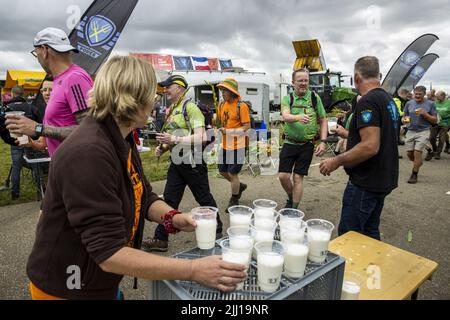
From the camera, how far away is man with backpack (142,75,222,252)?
361 cm

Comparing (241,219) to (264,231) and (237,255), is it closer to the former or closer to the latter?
(264,231)

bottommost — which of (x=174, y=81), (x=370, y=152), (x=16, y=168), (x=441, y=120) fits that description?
(x=16, y=168)

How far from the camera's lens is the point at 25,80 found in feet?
57.4

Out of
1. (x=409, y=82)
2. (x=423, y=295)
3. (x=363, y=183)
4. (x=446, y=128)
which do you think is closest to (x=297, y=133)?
(x=363, y=183)

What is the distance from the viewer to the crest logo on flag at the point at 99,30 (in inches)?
258

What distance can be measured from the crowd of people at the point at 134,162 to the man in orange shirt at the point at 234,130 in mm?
18

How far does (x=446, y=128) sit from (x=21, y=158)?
11.2 metres

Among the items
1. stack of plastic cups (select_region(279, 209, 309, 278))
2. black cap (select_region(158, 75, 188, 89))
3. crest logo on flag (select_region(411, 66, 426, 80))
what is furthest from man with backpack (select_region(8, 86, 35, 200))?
crest logo on flag (select_region(411, 66, 426, 80))

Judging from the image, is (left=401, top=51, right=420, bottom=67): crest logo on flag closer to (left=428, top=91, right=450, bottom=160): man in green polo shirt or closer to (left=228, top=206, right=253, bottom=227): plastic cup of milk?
(left=428, top=91, right=450, bottom=160): man in green polo shirt

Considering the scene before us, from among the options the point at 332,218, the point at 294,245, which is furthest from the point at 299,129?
the point at 294,245

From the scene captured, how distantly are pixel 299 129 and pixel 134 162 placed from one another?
3310mm

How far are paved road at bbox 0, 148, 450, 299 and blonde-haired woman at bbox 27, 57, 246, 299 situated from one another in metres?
1.84
